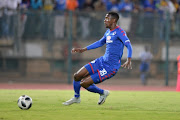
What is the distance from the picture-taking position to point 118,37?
10422mm

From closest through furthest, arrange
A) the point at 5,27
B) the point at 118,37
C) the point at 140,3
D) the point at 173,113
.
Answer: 1. the point at 173,113
2. the point at 118,37
3. the point at 5,27
4. the point at 140,3

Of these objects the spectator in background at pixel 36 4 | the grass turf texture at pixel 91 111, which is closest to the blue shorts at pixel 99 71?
the grass turf texture at pixel 91 111

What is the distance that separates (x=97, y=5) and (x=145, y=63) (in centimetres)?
370

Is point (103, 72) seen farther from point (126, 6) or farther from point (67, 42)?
point (126, 6)

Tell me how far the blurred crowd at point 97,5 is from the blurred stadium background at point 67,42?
448 mm

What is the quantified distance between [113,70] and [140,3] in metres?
12.6

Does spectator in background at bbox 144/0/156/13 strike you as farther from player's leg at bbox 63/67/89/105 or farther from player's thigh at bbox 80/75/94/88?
player's thigh at bbox 80/75/94/88

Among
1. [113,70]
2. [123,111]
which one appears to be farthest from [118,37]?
[123,111]

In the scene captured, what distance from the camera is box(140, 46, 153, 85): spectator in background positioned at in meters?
20.9

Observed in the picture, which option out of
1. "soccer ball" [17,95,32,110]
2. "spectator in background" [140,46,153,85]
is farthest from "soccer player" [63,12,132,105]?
"spectator in background" [140,46,153,85]

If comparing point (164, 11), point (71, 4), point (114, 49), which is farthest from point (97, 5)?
point (114, 49)

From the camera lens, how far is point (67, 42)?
69.1 feet

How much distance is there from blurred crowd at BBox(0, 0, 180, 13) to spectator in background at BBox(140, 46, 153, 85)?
215 centimetres

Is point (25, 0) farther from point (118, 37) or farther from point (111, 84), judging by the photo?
point (118, 37)
